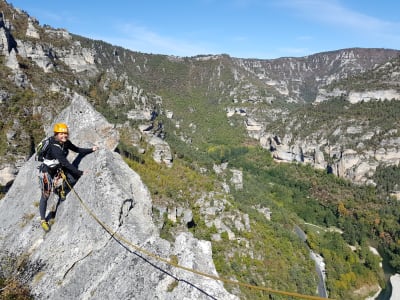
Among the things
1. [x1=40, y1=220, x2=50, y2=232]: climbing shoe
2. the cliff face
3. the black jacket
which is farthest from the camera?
the black jacket

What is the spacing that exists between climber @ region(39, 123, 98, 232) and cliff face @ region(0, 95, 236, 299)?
38 centimetres

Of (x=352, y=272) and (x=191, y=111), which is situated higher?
(x=191, y=111)

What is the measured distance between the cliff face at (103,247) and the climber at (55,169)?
377 millimetres

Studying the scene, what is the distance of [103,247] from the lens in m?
8.73

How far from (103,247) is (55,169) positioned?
125 inches

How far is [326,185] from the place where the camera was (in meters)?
113

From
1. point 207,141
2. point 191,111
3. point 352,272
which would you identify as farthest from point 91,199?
point 191,111

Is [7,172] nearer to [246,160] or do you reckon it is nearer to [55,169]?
[55,169]

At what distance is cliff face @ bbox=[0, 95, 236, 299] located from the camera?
755 cm

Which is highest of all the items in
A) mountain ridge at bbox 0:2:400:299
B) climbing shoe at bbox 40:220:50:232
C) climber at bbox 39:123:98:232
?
climber at bbox 39:123:98:232

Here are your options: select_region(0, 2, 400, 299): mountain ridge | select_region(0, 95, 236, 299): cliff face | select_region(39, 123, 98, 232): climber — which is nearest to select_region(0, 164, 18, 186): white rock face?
select_region(0, 2, 400, 299): mountain ridge

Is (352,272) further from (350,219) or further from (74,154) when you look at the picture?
(74,154)

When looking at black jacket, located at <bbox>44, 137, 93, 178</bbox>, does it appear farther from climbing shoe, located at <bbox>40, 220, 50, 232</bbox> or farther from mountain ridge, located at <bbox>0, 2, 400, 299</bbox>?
climbing shoe, located at <bbox>40, 220, 50, 232</bbox>

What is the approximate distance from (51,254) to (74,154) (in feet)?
13.7
